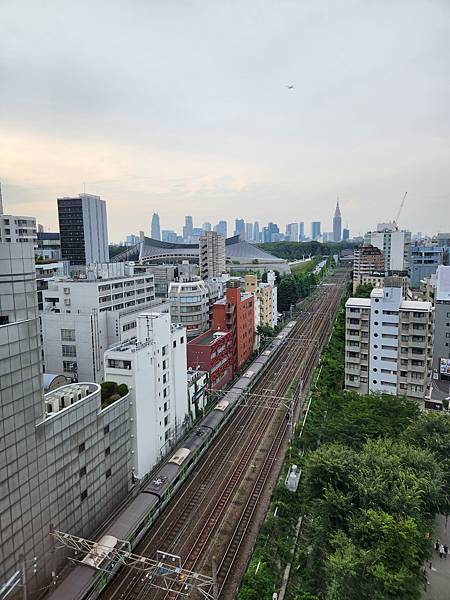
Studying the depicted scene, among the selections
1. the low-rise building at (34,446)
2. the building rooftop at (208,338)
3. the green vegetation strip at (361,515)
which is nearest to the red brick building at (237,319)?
the building rooftop at (208,338)

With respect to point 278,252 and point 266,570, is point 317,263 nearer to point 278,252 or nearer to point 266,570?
point 278,252

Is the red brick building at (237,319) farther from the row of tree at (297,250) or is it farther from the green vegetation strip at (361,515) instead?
the row of tree at (297,250)

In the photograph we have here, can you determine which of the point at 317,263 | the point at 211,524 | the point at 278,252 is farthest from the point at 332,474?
the point at 278,252

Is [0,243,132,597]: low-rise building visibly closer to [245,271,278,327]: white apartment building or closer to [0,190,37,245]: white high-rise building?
[245,271,278,327]: white apartment building

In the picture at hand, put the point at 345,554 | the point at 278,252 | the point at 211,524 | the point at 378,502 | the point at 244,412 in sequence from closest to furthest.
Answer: the point at 345,554 → the point at 378,502 → the point at 211,524 → the point at 244,412 → the point at 278,252

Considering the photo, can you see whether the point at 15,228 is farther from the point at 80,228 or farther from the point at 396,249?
the point at 396,249

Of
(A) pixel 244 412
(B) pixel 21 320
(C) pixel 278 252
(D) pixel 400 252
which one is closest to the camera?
(B) pixel 21 320

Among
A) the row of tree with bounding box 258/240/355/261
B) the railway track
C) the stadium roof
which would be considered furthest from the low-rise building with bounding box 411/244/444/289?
the row of tree with bounding box 258/240/355/261
